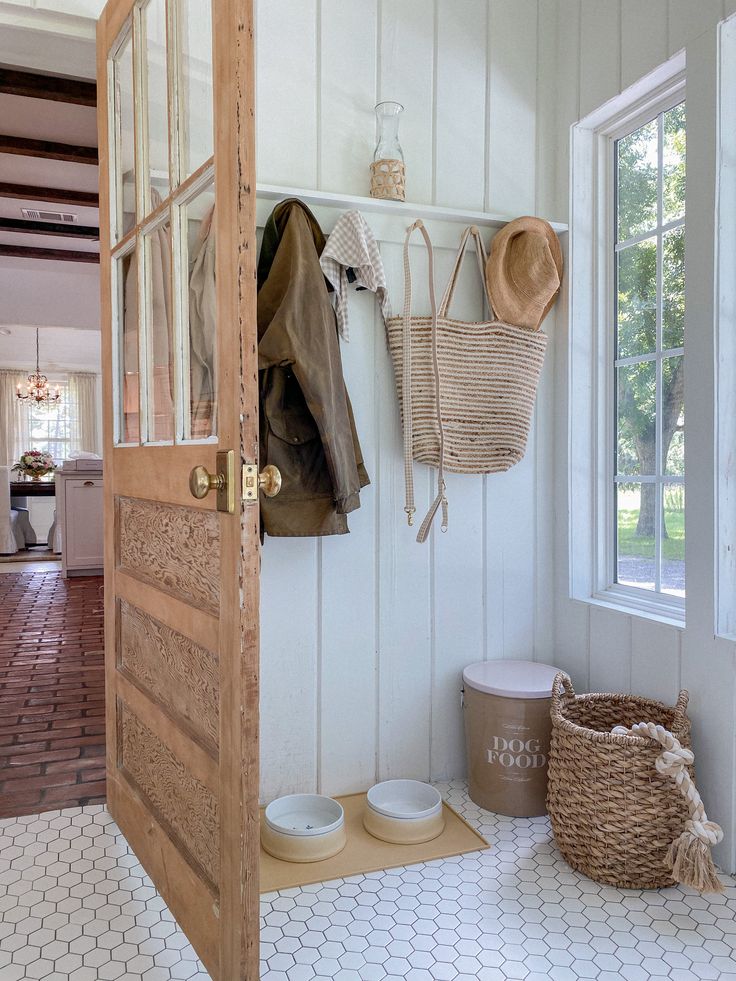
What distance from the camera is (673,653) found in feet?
6.24

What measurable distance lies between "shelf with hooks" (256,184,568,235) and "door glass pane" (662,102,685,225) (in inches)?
11.5

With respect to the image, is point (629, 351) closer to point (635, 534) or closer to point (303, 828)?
point (635, 534)

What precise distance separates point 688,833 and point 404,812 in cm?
67

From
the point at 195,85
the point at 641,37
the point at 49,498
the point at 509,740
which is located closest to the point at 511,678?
the point at 509,740

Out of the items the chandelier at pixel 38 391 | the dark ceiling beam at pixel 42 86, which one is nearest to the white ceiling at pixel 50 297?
the chandelier at pixel 38 391

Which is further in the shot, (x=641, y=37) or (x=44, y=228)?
(x=44, y=228)

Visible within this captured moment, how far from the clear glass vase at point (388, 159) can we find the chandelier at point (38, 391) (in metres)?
8.74

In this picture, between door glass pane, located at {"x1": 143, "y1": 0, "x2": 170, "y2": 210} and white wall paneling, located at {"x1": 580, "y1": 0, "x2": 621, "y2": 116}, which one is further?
white wall paneling, located at {"x1": 580, "y1": 0, "x2": 621, "y2": 116}

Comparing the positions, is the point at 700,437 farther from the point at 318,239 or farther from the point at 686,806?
the point at 318,239

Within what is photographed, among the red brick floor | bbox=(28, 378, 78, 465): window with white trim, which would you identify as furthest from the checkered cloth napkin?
bbox=(28, 378, 78, 465): window with white trim

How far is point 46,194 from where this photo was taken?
4840 millimetres

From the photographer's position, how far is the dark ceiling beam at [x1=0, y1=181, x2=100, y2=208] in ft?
15.8

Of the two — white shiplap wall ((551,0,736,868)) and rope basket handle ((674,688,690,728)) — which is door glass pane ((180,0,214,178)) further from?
rope basket handle ((674,688,690,728))

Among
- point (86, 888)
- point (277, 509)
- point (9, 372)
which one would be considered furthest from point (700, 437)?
point (9, 372)
